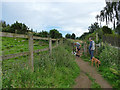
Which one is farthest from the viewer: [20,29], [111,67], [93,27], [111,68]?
[93,27]

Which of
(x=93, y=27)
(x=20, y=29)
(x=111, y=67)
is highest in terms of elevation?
(x=93, y=27)

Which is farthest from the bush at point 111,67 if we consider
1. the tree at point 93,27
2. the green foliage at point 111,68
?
the tree at point 93,27

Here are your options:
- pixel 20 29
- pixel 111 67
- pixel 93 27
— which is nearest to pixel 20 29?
pixel 20 29

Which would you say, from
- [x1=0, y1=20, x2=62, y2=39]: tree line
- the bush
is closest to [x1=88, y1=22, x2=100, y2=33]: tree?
[x1=0, y1=20, x2=62, y2=39]: tree line

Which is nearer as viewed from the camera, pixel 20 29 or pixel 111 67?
pixel 111 67

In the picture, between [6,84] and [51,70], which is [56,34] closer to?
[51,70]

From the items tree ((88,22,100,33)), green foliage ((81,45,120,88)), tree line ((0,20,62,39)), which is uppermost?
tree ((88,22,100,33))

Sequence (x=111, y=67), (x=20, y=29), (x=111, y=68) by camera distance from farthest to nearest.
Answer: (x=20, y=29) < (x=111, y=67) < (x=111, y=68)

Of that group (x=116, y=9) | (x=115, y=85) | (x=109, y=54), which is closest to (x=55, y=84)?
(x=115, y=85)

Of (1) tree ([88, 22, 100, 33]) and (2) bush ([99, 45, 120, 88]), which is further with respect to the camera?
(1) tree ([88, 22, 100, 33])

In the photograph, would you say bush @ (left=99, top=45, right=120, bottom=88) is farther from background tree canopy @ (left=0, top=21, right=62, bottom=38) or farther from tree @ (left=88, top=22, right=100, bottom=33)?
tree @ (left=88, top=22, right=100, bottom=33)

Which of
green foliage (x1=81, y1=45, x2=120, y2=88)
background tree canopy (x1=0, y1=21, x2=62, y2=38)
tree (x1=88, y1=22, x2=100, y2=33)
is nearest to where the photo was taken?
green foliage (x1=81, y1=45, x2=120, y2=88)

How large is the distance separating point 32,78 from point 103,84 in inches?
95.5

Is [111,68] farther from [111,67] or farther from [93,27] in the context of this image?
[93,27]
